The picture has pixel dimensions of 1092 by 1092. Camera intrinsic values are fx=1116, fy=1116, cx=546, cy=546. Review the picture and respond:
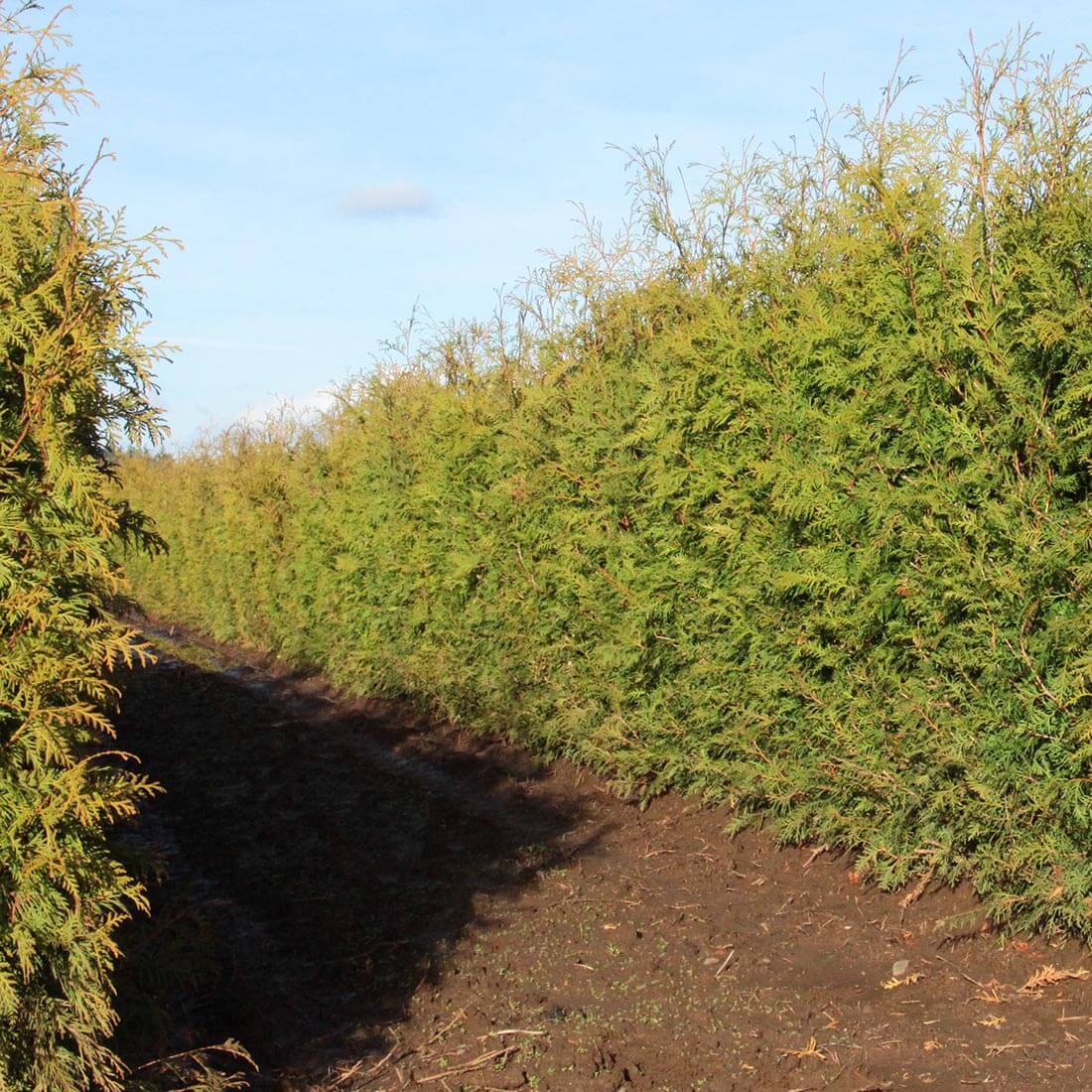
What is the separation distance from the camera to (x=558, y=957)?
582 centimetres

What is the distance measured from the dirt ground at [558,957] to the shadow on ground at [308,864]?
21 millimetres

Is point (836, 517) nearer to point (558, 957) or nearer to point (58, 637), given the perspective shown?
point (558, 957)

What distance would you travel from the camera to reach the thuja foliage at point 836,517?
508cm

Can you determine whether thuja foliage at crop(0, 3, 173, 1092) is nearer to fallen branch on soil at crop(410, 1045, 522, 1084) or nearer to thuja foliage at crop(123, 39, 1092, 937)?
fallen branch on soil at crop(410, 1045, 522, 1084)

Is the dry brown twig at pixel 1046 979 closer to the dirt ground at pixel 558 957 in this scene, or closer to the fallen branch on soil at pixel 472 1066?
the dirt ground at pixel 558 957

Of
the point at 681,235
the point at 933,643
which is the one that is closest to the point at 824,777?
the point at 933,643

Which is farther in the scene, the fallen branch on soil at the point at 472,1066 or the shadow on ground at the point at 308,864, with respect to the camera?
the shadow on ground at the point at 308,864

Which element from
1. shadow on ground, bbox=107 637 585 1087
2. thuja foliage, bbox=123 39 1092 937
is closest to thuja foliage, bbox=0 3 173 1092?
shadow on ground, bbox=107 637 585 1087

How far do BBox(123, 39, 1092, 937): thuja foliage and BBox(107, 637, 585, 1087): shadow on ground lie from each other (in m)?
1.04

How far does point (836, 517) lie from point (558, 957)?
108 inches

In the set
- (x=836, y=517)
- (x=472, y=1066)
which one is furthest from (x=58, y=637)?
(x=836, y=517)

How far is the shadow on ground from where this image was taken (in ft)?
16.5

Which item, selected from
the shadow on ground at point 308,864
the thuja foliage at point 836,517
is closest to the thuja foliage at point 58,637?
the shadow on ground at point 308,864

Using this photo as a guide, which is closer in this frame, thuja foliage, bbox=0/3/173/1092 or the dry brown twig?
thuja foliage, bbox=0/3/173/1092
